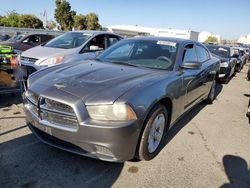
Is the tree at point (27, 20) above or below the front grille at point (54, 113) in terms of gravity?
above

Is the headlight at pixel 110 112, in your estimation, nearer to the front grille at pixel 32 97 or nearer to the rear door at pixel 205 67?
the front grille at pixel 32 97

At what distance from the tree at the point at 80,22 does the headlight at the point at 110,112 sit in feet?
163

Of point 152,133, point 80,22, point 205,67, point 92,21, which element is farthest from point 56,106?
point 92,21

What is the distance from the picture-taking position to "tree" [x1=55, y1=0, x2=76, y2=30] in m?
44.3

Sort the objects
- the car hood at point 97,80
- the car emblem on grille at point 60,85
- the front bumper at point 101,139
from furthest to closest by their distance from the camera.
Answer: the car emblem on grille at point 60,85, the car hood at point 97,80, the front bumper at point 101,139

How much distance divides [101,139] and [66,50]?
460 centimetres

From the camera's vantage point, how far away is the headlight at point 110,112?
2496mm

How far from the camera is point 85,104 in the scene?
8.29 ft

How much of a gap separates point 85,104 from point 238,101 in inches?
228

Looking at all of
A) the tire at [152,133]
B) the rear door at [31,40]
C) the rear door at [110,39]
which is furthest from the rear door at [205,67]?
the rear door at [31,40]

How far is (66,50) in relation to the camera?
21.4 feet

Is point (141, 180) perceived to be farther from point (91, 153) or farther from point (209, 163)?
point (209, 163)

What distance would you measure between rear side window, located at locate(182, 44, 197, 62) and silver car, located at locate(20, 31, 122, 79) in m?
2.99

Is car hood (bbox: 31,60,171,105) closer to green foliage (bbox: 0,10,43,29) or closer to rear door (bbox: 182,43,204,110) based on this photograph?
rear door (bbox: 182,43,204,110)
